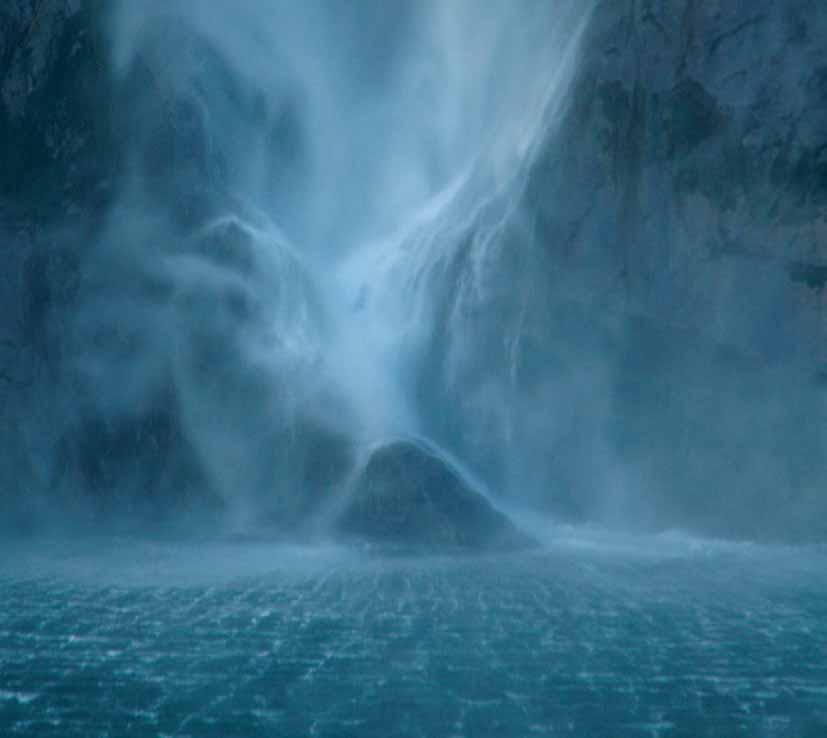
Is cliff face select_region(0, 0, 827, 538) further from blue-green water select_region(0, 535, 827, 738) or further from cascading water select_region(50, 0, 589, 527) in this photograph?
blue-green water select_region(0, 535, 827, 738)

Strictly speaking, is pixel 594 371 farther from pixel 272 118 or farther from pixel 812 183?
pixel 272 118

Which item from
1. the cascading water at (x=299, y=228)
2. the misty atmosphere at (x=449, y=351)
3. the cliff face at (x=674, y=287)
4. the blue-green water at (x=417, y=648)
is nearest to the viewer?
the blue-green water at (x=417, y=648)

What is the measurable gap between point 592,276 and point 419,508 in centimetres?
753

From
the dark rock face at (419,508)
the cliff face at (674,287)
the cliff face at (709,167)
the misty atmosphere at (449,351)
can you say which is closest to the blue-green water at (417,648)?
the misty atmosphere at (449,351)

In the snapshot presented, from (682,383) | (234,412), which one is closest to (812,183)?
(682,383)

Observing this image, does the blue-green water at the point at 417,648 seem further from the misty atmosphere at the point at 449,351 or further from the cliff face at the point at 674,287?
the cliff face at the point at 674,287

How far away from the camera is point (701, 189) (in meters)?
21.4

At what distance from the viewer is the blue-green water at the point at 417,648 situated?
8594 mm

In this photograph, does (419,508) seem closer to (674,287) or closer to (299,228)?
(674,287)

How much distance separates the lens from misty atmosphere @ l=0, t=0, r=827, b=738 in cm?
1645

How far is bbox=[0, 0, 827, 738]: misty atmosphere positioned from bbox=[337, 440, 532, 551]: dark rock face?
0.24ft

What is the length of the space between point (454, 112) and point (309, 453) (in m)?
17.3

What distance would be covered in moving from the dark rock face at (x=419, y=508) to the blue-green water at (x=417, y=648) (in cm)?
229

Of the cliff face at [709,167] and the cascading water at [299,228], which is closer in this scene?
the cliff face at [709,167]
